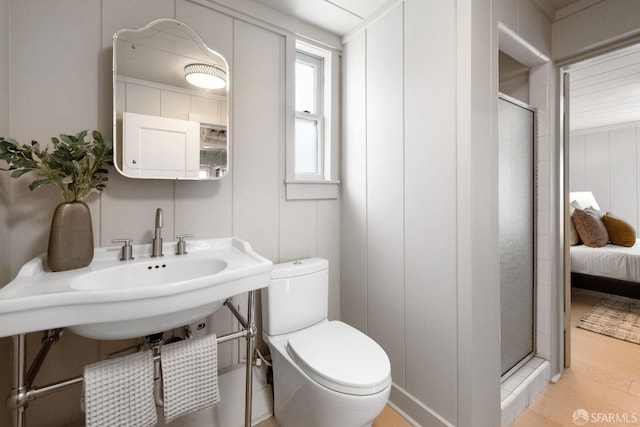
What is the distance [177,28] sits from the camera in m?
1.36

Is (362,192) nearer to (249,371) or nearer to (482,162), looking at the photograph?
(482,162)

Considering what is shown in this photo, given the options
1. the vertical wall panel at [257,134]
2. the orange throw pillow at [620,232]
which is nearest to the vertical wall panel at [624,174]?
the orange throw pillow at [620,232]

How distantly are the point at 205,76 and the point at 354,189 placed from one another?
3.46 ft

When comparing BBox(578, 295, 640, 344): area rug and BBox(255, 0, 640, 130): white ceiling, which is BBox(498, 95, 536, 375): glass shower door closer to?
BBox(255, 0, 640, 130): white ceiling

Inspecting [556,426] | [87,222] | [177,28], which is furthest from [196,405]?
[556,426]

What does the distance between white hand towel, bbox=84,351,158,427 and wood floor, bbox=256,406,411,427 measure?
75 centimetres

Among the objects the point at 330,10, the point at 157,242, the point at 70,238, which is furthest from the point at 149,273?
the point at 330,10

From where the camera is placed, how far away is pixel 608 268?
293 centimetres

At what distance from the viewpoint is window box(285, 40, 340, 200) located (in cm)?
191

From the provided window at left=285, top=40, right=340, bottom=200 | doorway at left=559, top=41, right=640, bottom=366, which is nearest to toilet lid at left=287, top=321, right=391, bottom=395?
window at left=285, top=40, right=340, bottom=200

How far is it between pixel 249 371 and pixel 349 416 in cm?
44

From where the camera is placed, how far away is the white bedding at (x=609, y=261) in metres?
2.81

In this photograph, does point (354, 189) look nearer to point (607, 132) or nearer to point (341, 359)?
point (341, 359)

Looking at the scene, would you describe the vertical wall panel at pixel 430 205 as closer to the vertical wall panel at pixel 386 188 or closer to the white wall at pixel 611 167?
the vertical wall panel at pixel 386 188
